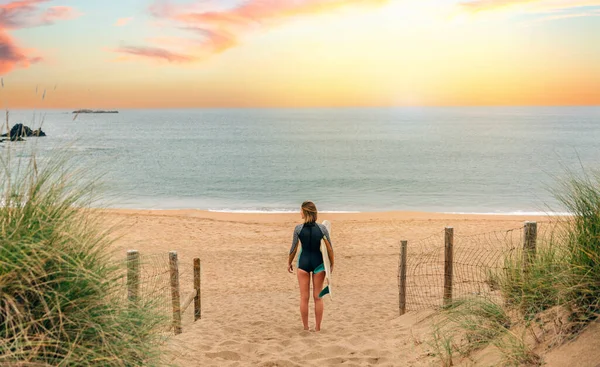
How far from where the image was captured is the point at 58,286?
3.53 meters

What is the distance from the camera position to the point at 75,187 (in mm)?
4332

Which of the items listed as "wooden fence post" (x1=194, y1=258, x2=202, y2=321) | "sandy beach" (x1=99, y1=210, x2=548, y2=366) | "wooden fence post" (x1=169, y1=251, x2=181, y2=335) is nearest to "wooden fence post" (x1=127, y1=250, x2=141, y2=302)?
"sandy beach" (x1=99, y1=210, x2=548, y2=366)

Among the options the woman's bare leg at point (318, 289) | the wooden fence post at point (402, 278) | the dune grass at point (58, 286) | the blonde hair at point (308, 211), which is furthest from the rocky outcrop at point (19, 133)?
the wooden fence post at point (402, 278)

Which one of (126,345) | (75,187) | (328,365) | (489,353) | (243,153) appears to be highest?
(243,153)

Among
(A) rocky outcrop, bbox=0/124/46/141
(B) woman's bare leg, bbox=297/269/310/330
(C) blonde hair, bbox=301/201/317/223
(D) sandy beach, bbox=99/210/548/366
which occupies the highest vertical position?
(A) rocky outcrop, bbox=0/124/46/141

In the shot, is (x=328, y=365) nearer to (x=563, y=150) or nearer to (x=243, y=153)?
(x=243, y=153)

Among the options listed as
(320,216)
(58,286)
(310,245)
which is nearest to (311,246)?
(310,245)

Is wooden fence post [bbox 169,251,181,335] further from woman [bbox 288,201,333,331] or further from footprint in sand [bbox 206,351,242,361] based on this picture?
woman [bbox 288,201,333,331]

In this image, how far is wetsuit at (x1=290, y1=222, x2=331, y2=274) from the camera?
25.0ft

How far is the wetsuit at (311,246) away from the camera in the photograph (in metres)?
7.62

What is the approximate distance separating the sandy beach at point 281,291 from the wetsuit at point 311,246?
3.43ft

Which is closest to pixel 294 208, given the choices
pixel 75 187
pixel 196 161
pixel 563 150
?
pixel 75 187

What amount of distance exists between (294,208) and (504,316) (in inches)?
1022

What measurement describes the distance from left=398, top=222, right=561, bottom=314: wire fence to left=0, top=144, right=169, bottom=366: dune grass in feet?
13.9
